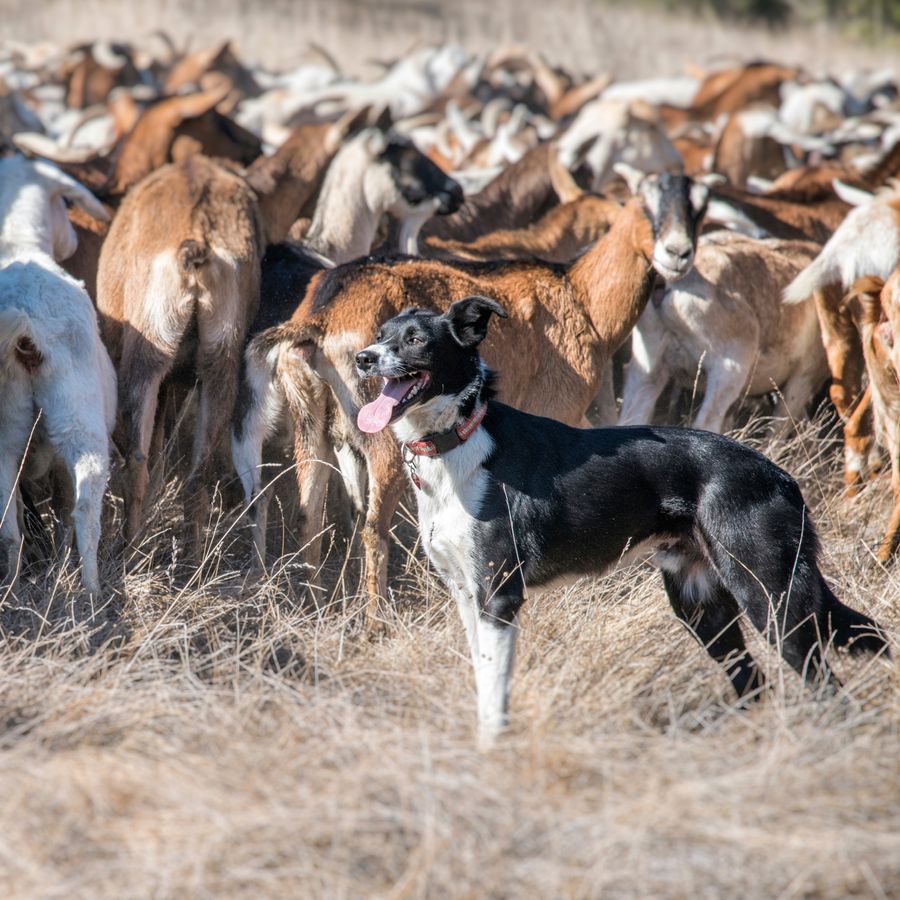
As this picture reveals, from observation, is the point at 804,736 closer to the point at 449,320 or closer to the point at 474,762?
the point at 474,762

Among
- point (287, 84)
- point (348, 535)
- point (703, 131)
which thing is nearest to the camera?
point (348, 535)

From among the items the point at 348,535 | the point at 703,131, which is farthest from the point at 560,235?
the point at 703,131

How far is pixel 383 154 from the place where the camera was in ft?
29.3

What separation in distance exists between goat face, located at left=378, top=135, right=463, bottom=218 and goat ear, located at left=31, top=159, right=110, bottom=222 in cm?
188

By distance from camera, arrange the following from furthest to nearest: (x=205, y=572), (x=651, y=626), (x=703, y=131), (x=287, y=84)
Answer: (x=287, y=84) < (x=703, y=131) < (x=205, y=572) < (x=651, y=626)

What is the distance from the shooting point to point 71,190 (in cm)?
777

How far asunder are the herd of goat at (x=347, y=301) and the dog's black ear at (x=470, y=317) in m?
1.49

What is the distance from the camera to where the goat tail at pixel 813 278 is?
300 inches

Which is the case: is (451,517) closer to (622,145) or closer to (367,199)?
(367,199)

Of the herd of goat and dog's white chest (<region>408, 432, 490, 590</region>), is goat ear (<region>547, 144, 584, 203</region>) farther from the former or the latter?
dog's white chest (<region>408, 432, 490, 590</region>)

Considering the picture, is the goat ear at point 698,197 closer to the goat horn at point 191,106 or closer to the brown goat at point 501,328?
the brown goat at point 501,328

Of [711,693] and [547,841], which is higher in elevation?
[547,841]

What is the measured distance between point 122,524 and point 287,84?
2075cm

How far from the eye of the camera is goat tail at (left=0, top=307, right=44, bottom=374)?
5863 millimetres
